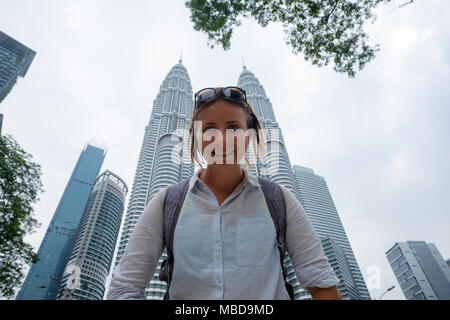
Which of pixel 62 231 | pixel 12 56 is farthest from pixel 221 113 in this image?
pixel 62 231

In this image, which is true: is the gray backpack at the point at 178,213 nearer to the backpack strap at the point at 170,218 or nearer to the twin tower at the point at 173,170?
the backpack strap at the point at 170,218

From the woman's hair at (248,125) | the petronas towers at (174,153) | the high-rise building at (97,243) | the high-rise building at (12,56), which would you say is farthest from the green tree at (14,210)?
the high-rise building at (97,243)

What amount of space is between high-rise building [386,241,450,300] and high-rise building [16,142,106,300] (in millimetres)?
146389

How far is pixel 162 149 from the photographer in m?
66.2

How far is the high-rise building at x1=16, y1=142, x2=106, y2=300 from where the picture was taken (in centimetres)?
9938

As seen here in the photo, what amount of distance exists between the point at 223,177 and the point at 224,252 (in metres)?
0.46

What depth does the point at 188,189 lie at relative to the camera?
1.40 meters

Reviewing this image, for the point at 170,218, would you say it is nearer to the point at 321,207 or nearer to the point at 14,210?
the point at 14,210

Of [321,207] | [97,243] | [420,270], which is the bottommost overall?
[420,270]

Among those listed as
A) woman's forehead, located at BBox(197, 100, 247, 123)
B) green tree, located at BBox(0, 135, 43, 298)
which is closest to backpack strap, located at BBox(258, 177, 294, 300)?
woman's forehead, located at BBox(197, 100, 247, 123)

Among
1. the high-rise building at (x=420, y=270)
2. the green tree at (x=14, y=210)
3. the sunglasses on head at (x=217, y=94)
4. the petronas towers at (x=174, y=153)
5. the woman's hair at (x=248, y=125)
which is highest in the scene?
the petronas towers at (x=174, y=153)

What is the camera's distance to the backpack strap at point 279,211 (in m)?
1.20
